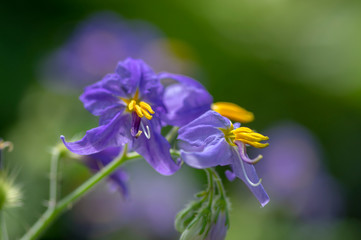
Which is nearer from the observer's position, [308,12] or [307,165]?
[307,165]

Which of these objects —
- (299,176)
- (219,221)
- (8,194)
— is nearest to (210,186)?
(219,221)

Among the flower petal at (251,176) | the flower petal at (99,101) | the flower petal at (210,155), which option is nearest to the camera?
the flower petal at (210,155)

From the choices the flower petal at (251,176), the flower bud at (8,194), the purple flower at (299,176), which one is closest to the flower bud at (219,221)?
the flower petal at (251,176)

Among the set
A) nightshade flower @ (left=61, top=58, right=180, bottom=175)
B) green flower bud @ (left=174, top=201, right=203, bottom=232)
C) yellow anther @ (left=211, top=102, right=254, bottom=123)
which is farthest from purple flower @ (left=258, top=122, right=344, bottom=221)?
nightshade flower @ (left=61, top=58, right=180, bottom=175)

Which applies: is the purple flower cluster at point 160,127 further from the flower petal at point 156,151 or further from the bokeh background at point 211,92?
the bokeh background at point 211,92

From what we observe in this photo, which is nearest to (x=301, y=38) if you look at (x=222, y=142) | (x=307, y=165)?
(x=307, y=165)

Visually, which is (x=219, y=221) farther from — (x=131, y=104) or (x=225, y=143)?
(x=131, y=104)

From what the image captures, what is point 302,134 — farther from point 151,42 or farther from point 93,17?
point 93,17
